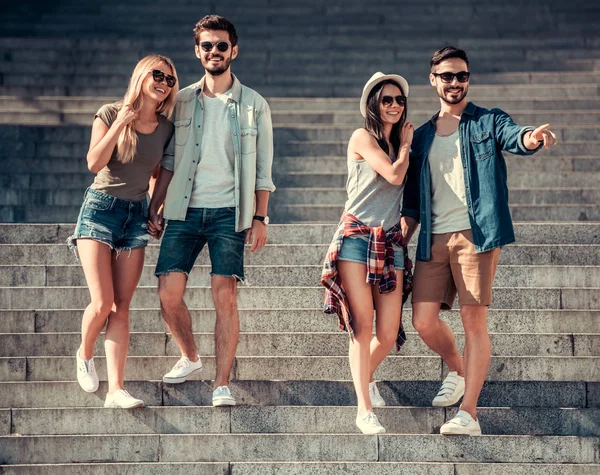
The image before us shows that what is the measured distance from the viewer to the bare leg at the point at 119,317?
7.07 meters

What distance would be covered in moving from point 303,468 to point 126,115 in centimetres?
228

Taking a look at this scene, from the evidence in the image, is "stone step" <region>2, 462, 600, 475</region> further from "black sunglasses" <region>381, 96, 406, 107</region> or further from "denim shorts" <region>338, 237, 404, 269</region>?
"black sunglasses" <region>381, 96, 406, 107</region>

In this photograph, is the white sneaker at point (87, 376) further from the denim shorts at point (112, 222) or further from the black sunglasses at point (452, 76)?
the black sunglasses at point (452, 76)

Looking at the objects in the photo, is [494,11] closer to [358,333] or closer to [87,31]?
[87,31]

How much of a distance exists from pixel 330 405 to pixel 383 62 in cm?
769

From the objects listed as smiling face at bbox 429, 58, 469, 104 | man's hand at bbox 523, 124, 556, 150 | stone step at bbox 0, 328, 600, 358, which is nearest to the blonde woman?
stone step at bbox 0, 328, 600, 358

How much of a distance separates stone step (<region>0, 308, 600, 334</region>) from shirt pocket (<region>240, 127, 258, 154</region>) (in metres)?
1.46

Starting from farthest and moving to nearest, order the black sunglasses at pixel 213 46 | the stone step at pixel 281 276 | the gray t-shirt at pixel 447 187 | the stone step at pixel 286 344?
the stone step at pixel 281 276
the stone step at pixel 286 344
the black sunglasses at pixel 213 46
the gray t-shirt at pixel 447 187

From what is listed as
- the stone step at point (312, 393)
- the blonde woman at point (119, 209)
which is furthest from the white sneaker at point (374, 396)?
the blonde woman at point (119, 209)

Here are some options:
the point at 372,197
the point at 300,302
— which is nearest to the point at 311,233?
the point at 300,302

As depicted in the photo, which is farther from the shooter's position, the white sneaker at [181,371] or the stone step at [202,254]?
the stone step at [202,254]

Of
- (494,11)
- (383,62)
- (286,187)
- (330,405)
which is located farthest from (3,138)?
(494,11)

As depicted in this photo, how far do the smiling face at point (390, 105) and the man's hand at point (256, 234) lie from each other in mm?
984

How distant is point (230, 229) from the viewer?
7070mm
